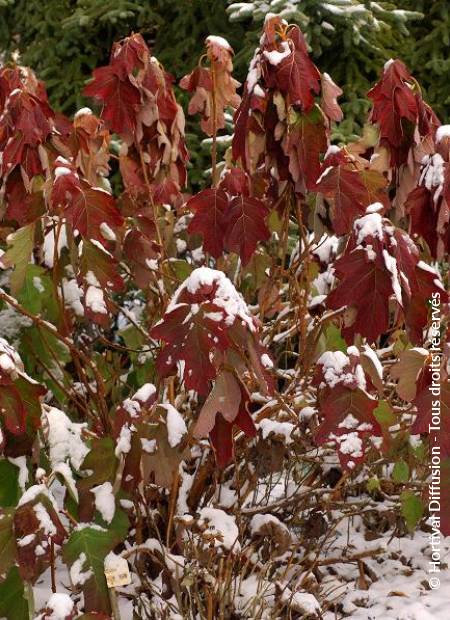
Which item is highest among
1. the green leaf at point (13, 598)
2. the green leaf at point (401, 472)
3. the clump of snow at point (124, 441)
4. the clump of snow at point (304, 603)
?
the clump of snow at point (124, 441)

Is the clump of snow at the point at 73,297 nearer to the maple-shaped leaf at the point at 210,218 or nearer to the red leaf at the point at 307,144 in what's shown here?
the maple-shaped leaf at the point at 210,218

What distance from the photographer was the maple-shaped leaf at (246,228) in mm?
2068

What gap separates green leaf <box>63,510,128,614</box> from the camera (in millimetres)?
1747

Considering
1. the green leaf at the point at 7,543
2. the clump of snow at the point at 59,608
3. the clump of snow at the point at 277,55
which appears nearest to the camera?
the clump of snow at the point at 59,608

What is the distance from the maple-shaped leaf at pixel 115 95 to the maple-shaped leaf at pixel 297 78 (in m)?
0.43

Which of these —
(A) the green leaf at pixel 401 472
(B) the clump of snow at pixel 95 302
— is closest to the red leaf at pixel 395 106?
(B) the clump of snow at pixel 95 302

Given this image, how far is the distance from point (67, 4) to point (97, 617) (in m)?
4.54

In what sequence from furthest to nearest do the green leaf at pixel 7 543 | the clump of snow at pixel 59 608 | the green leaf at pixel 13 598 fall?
the green leaf at pixel 13 598 → the green leaf at pixel 7 543 → the clump of snow at pixel 59 608

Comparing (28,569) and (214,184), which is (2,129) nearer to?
(214,184)

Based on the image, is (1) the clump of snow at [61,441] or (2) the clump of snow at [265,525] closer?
(1) the clump of snow at [61,441]

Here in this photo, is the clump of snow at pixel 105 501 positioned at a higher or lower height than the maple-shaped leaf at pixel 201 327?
lower

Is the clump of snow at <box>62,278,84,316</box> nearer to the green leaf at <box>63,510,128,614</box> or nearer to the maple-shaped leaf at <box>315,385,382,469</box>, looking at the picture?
the green leaf at <box>63,510,128,614</box>

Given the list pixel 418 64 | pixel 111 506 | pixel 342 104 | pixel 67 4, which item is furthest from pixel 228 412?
pixel 67 4

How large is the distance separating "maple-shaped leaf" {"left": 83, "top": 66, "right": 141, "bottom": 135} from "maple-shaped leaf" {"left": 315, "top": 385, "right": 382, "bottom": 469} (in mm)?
A: 950
